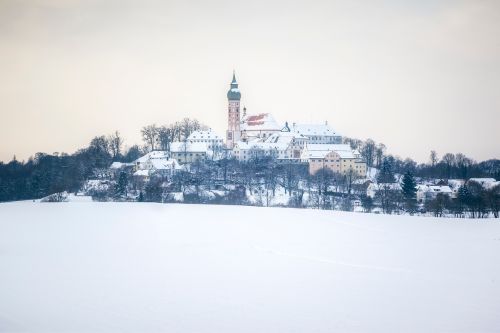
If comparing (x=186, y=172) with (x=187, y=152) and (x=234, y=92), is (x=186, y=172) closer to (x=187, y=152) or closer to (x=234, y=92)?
(x=187, y=152)

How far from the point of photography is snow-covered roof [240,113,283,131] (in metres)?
104

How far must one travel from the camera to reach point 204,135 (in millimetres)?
94125

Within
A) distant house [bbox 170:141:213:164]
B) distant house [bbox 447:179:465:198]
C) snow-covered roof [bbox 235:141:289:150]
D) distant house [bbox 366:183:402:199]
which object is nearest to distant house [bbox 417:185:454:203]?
distant house [bbox 447:179:465:198]

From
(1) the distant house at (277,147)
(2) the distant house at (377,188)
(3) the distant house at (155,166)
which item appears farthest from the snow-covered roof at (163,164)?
(2) the distant house at (377,188)

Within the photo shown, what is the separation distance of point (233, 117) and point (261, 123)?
6156mm

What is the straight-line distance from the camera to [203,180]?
6269cm

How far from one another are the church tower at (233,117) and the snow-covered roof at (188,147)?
15.9 meters

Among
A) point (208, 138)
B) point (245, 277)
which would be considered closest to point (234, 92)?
point (208, 138)

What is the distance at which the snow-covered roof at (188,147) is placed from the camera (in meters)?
83.2

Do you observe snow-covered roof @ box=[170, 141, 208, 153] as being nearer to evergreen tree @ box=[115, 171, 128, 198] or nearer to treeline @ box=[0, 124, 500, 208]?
treeline @ box=[0, 124, 500, 208]

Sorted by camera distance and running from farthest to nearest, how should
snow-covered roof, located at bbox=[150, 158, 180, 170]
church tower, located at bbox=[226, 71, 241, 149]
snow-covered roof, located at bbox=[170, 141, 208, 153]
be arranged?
1. church tower, located at bbox=[226, 71, 241, 149]
2. snow-covered roof, located at bbox=[170, 141, 208, 153]
3. snow-covered roof, located at bbox=[150, 158, 180, 170]

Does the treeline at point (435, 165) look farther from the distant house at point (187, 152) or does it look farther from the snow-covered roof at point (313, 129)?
the distant house at point (187, 152)

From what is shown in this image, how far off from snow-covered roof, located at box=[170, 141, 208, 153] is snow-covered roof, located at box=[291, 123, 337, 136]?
25.9m

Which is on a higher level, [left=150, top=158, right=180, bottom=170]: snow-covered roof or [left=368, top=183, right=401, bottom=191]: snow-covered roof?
[left=150, top=158, right=180, bottom=170]: snow-covered roof
